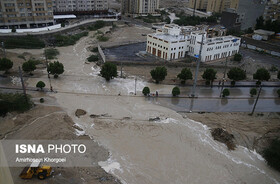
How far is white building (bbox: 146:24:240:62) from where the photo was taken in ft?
126

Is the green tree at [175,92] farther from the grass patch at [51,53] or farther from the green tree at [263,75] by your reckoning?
the grass patch at [51,53]

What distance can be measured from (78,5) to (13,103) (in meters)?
54.5

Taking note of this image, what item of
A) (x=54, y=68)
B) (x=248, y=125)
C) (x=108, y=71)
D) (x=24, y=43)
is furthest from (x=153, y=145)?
(x=24, y=43)

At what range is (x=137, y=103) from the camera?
25.7 m

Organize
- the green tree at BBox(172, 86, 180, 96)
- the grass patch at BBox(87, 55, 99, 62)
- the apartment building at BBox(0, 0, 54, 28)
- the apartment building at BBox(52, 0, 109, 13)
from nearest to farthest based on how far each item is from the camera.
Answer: the green tree at BBox(172, 86, 180, 96) < the grass patch at BBox(87, 55, 99, 62) < the apartment building at BBox(0, 0, 54, 28) < the apartment building at BBox(52, 0, 109, 13)

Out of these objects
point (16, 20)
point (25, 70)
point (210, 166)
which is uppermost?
point (16, 20)

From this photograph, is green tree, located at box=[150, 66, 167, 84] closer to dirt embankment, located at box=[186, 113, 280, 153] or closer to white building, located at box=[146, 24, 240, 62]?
dirt embankment, located at box=[186, 113, 280, 153]

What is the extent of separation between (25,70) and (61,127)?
14.2 meters

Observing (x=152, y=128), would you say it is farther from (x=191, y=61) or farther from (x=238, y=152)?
(x=191, y=61)

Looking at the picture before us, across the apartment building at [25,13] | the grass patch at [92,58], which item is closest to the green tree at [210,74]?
the grass patch at [92,58]

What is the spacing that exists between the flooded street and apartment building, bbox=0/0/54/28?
1136 inches

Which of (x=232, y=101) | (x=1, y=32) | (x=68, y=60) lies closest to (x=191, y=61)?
(x=232, y=101)

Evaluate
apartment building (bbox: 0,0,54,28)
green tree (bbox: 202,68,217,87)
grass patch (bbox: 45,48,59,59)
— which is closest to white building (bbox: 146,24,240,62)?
green tree (bbox: 202,68,217,87)

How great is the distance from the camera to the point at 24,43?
4306 cm
